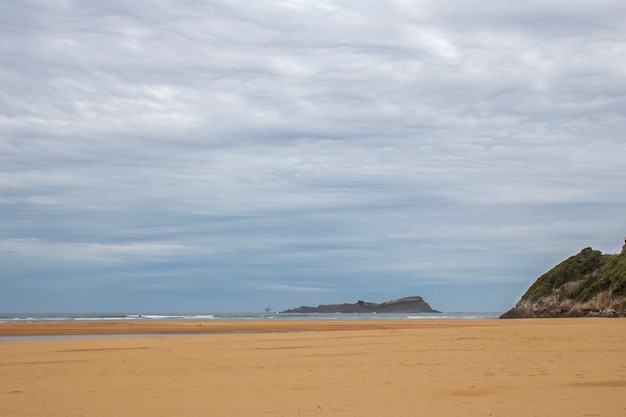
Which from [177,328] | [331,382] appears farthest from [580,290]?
[331,382]

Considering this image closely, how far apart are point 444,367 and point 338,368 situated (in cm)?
240

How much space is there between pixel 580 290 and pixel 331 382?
178 ft

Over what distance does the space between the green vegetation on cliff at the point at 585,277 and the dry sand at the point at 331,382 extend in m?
37.9

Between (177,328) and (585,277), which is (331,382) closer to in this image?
(177,328)

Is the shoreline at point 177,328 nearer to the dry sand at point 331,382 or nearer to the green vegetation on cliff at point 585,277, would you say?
the green vegetation on cliff at point 585,277

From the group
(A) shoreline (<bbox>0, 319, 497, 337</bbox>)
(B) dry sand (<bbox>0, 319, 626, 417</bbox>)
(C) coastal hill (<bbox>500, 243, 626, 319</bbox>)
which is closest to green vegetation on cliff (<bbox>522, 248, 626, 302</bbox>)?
(C) coastal hill (<bbox>500, 243, 626, 319</bbox>)

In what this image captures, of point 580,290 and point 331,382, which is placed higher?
point 580,290

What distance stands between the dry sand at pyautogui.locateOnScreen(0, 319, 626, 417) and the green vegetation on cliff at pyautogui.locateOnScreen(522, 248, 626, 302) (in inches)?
1493

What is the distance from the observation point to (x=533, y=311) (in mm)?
65312

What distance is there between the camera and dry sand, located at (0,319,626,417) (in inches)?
381

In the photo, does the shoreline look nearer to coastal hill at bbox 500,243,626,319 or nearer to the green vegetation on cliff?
coastal hill at bbox 500,243,626,319

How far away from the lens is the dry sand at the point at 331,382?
9672 mm

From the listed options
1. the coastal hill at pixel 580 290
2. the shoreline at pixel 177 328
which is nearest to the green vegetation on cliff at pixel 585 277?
the coastal hill at pixel 580 290

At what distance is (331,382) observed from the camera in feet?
40.7
